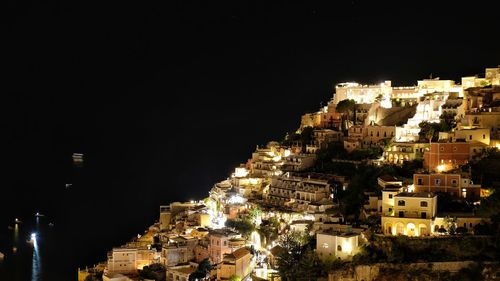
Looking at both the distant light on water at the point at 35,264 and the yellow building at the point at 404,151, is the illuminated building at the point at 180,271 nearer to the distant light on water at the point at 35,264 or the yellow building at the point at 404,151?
the yellow building at the point at 404,151

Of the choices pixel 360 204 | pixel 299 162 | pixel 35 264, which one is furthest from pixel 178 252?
pixel 35 264

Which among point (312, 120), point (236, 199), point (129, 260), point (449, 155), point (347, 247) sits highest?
point (312, 120)

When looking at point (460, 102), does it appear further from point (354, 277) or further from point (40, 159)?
point (40, 159)

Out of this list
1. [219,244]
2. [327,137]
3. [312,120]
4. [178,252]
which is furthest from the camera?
[312,120]

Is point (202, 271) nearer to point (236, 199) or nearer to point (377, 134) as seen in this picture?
point (236, 199)

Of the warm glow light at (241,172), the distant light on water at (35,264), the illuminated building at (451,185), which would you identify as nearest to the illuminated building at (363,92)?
the warm glow light at (241,172)

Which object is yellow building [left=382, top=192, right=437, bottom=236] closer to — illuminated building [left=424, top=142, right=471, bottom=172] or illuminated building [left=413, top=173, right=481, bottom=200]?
illuminated building [left=413, top=173, right=481, bottom=200]

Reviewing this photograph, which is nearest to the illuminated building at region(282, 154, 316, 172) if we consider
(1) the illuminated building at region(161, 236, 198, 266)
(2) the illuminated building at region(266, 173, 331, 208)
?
(2) the illuminated building at region(266, 173, 331, 208)

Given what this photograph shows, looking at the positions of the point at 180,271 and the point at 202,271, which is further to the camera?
the point at 180,271
